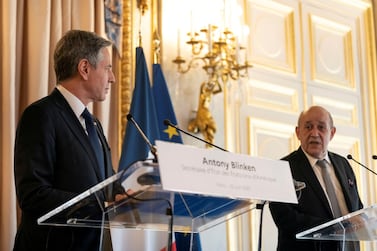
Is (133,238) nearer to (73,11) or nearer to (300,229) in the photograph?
(300,229)

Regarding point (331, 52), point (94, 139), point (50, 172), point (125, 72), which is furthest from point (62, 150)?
point (331, 52)

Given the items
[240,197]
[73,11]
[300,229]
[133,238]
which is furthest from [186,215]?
[73,11]

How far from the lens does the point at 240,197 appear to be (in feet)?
7.13

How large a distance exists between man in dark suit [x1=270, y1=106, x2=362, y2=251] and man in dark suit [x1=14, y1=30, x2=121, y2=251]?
110 centimetres

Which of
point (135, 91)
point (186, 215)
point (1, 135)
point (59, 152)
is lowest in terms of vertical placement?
point (186, 215)

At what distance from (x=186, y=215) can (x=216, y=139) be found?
2.67 metres

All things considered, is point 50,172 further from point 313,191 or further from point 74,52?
point 313,191

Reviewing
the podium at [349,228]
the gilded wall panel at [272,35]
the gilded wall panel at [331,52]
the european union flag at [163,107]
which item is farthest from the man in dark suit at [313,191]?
the gilded wall panel at [331,52]

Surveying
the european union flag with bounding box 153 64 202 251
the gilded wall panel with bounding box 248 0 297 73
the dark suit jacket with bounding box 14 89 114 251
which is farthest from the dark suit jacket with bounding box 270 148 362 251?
the gilded wall panel with bounding box 248 0 297 73

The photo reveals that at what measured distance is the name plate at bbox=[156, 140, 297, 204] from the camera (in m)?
2.02

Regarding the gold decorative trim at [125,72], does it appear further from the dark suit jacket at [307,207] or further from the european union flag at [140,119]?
the dark suit jacket at [307,207]

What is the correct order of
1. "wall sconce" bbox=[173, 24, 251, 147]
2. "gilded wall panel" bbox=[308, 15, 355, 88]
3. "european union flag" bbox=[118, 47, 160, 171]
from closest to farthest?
1. "european union flag" bbox=[118, 47, 160, 171]
2. "wall sconce" bbox=[173, 24, 251, 147]
3. "gilded wall panel" bbox=[308, 15, 355, 88]

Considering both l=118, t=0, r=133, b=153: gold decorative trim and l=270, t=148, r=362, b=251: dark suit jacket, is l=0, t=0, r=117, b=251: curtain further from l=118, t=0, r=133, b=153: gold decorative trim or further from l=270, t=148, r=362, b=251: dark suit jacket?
l=270, t=148, r=362, b=251: dark suit jacket

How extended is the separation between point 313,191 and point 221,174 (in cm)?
167
